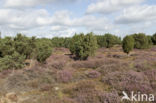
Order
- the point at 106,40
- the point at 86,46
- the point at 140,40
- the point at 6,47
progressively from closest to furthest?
the point at 6,47
the point at 86,46
the point at 140,40
the point at 106,40

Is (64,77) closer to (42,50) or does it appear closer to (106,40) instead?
(42,50)

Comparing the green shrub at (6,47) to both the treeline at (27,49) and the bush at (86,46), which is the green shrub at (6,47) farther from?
the bush at (86,46)

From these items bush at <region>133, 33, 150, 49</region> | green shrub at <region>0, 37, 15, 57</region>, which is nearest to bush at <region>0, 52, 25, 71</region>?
green shrub at <region>0, 37, 15, 57</region>

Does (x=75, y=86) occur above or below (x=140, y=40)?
below

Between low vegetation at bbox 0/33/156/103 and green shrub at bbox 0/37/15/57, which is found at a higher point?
green shrub at bbox 0/37/15/57

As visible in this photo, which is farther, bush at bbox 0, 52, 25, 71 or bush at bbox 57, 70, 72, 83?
bush at bbox 0, 52, 25, 71

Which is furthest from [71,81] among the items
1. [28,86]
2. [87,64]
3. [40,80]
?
[87,64]

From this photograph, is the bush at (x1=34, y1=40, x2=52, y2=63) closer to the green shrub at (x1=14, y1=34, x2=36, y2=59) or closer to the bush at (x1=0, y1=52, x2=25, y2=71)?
the green shrub at (x1=14, y1=34, x2=36, y2=59)

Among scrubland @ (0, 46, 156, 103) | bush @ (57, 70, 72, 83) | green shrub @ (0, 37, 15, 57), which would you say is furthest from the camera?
green shrub @ (0, 37, 15, 57)

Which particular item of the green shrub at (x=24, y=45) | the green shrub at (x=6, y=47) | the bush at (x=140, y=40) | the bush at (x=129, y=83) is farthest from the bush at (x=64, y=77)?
the bush at (x=140, y=40)

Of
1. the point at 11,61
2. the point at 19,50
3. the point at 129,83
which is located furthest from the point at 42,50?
the point at 129,83

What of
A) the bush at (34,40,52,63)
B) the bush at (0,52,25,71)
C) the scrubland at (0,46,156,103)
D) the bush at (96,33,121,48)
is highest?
the bush at (96,33,121,48)

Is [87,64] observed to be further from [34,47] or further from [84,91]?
[84,91]

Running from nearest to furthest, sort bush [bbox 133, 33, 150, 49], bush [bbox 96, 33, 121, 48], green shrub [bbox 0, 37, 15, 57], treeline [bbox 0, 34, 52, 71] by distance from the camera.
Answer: treeline [bbox 0, 34, 52, 71], green shrub [bbox 0, 37, 15, 57], bush [bbox 133, 33, 150, 49], bush [bbox 96, 33, 121, 48]
